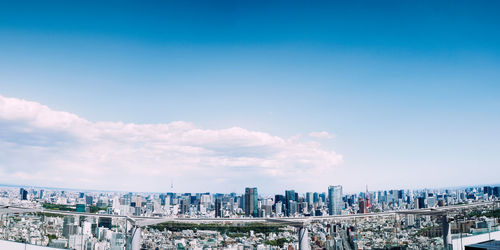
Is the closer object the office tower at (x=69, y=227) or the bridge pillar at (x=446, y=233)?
the office tower at (x=69, y=227)

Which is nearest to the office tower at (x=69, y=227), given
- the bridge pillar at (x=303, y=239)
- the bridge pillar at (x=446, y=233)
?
the bridge pillar at (x=303, y=239)

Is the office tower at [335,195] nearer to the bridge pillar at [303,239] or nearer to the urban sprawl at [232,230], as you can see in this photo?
the urban sprawl at [232,230]

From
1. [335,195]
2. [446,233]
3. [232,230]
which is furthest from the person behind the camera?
[335,195]

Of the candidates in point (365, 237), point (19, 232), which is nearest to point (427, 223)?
point (365, 237)

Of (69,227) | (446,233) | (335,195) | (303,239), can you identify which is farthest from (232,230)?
(335,195)

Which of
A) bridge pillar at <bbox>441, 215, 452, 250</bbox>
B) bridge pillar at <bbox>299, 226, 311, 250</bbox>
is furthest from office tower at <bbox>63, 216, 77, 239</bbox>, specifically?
bridge pillar at <bbox>441, 215, 452, 250</bbox>

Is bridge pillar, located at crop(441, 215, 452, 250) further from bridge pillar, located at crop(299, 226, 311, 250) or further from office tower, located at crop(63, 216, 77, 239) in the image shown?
office tower, located at crop(63, 216, 77, 239)

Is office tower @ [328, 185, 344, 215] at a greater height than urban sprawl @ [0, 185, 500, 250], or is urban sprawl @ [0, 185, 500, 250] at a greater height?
urban sprawl @ [0, 185, 500, 250]

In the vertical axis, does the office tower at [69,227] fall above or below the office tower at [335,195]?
above

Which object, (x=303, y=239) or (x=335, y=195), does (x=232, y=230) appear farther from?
(x=335, y=195)
